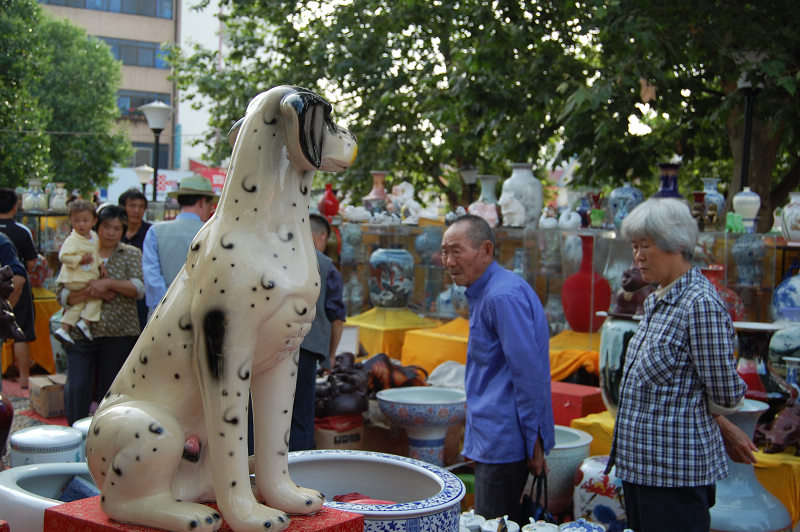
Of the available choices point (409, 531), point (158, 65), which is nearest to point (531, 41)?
point (409, 531)

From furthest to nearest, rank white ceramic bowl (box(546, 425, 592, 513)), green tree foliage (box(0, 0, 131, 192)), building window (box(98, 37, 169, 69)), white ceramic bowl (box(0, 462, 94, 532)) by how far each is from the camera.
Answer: building window (box(98, 37, 169, 69))
green tree foliage (box(0, 0, 131, 192))
white ceramic bowl (box(546, 425, 592, 513))
white ceramic bowl (box(0, 462, 94, 532))

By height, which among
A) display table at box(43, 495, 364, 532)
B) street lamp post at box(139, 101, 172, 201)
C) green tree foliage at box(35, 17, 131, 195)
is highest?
green tree foliage at box(35, 17, 131, 195)

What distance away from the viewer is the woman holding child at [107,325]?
184 inches

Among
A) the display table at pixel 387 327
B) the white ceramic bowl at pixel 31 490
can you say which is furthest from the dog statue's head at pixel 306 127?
the display table at pixel 387 327

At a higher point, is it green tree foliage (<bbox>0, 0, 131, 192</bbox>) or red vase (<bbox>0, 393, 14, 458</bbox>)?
green tree foliage (<bbox>0, 0, 131, 192</bbox>)

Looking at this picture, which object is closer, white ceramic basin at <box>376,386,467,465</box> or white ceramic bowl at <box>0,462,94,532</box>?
white ceramic bowl at <box>0,462,94,532</box>

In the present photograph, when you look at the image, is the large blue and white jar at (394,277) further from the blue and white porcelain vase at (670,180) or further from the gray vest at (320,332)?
the gray vest at (320,332)

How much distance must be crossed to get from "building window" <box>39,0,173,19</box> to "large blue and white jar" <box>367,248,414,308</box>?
2898 centimetres

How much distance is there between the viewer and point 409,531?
186 cm

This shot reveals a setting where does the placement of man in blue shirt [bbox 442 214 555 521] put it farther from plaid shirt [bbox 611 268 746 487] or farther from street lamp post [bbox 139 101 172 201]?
street lamp post [bbox 139 101 172 201]

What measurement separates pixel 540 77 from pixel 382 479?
6.62 metres

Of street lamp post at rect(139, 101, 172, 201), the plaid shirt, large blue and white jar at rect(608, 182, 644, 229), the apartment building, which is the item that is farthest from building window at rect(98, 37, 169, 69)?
the plaid shirt

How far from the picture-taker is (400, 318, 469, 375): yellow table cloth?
6.12 meters

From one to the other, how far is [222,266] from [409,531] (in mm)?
815
